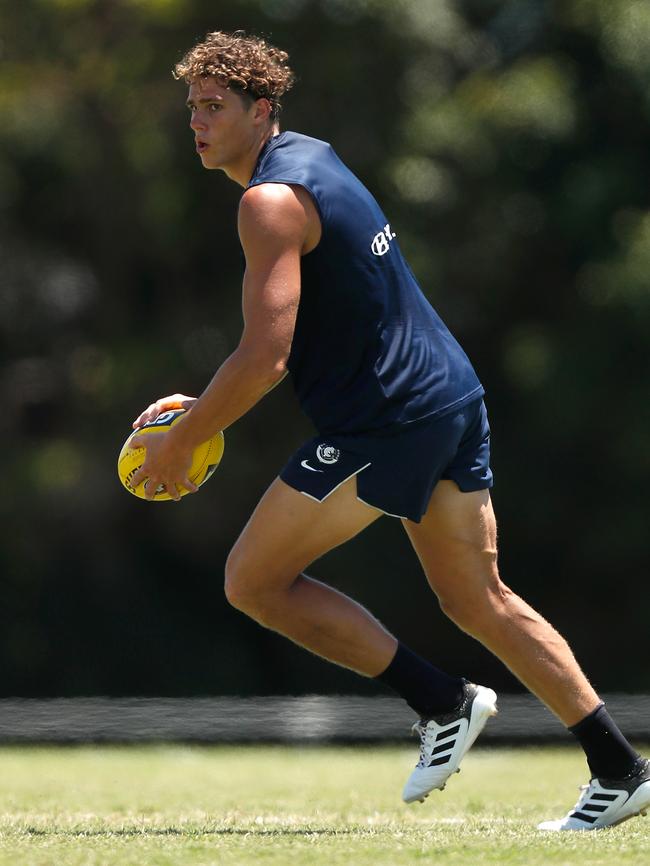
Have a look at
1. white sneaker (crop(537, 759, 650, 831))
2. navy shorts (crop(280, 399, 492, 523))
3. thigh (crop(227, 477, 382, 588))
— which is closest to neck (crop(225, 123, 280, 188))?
navy shorts (crop(280, 399, 492, 523))

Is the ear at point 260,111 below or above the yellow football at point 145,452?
above

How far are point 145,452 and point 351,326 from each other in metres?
0.67

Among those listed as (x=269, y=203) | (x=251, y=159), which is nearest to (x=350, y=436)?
(x=269, y=203)

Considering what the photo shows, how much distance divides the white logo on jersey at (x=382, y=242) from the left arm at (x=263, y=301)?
243 mm

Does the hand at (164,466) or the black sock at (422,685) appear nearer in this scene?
the hand at (164,466)

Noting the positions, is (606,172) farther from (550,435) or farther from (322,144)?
(322,144)

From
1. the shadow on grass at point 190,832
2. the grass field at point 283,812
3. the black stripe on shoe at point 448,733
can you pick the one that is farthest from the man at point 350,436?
the grass field at point 283,812

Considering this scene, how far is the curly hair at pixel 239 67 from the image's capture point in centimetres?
442

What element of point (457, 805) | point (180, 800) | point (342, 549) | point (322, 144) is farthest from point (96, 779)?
point (342, 549)

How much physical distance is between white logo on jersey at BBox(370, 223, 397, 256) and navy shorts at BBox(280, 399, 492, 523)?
482 millimetres

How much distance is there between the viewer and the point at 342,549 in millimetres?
12469

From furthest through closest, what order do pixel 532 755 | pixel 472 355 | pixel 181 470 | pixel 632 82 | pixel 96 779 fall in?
1. pixel 472 355
2. pixel 632 82
3. pixel 532 755
4. pixel 96 779
5. pixel 181 470

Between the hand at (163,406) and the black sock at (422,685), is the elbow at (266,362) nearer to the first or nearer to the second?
the hand at (163,406)

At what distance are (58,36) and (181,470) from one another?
9.39m
